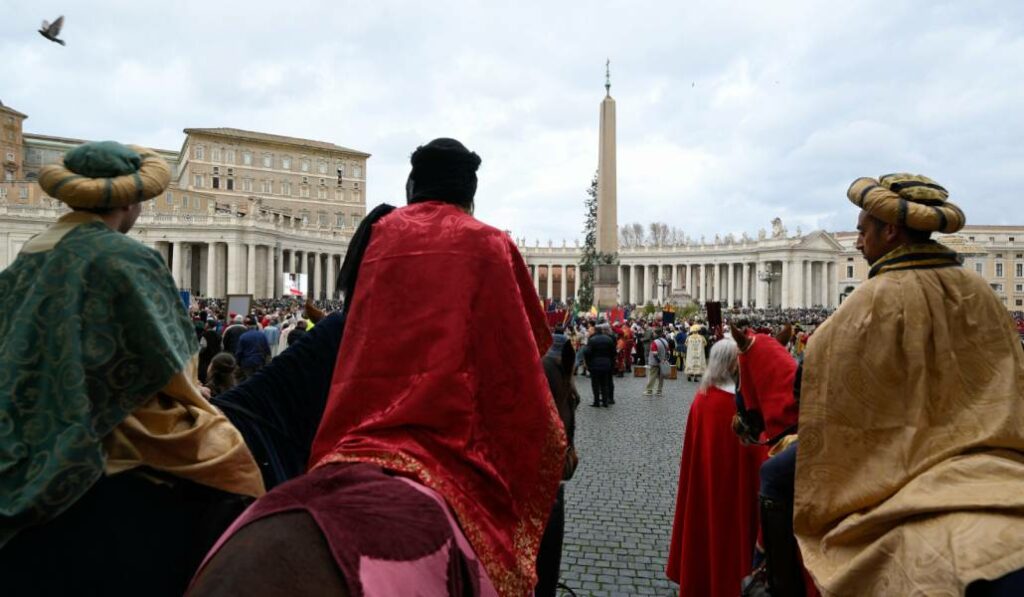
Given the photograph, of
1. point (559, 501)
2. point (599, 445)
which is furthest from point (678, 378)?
point (559, 501)

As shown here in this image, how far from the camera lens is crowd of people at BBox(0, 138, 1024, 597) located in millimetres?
1727

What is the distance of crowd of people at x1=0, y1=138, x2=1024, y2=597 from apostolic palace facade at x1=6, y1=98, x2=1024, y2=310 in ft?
175

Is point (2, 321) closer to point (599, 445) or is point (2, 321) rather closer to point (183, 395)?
point (183, 395)

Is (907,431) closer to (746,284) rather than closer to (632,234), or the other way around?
(746,284)

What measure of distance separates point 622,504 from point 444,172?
558 centimetres

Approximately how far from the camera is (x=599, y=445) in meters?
10.2

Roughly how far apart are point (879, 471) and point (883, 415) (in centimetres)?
19

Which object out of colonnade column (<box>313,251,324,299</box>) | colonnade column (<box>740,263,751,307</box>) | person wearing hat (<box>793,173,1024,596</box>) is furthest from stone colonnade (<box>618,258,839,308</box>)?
person wearing hat (<box>793,173,1024,596</box>)

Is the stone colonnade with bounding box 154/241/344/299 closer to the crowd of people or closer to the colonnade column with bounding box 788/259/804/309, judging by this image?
the colonnade column with bounding box 788/259/804/309

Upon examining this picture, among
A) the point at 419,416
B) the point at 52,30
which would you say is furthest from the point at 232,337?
the point at 419,416

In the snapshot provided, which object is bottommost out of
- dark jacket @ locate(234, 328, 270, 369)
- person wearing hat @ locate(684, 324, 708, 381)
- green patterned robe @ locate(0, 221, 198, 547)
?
person wearing hat @ locate(684, 324, 708, 381)

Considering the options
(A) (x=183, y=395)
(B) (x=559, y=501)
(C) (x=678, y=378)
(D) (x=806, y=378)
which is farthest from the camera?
(C) (x=678, y=378)

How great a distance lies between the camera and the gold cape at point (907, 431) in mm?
1997

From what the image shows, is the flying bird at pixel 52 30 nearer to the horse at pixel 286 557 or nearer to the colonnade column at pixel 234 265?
the horse at pixel 286 557
